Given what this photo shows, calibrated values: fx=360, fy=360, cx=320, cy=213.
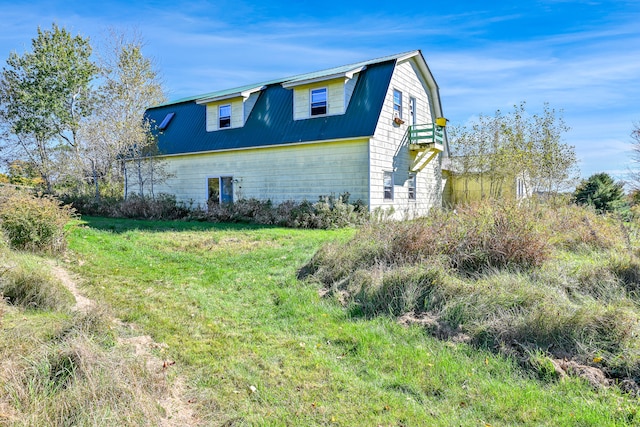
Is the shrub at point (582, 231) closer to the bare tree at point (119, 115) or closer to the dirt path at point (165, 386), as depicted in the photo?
A: the dirt path at point (165, 386)

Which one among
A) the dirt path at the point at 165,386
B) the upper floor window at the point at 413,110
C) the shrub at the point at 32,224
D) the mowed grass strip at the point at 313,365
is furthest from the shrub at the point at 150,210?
the dirt path at the point at 165,386

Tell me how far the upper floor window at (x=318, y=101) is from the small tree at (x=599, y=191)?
1500 centimetres

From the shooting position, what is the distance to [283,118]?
16062 millimetres

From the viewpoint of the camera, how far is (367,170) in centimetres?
1391

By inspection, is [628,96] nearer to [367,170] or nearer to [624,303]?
[367,170]

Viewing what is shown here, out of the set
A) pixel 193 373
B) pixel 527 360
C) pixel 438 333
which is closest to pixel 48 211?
pixel 193 373

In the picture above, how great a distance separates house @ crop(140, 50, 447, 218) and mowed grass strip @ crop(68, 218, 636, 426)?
8791 mm

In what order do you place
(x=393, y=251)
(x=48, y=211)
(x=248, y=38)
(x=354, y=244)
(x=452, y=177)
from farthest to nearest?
(x=452, y=177)
(x=248, y=38)
(x=48, y=211)
(x=354, y=244)
(x=393, y=251)

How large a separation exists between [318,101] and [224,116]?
5.49 metres

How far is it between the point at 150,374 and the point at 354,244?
4.44m

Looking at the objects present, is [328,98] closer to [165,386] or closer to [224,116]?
[224,116]

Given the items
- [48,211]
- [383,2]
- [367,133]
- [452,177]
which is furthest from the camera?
[452,177]

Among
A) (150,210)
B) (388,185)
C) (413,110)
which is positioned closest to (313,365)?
(388,185)

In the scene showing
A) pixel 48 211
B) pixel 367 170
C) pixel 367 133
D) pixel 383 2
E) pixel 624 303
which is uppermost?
pixel 383 2
